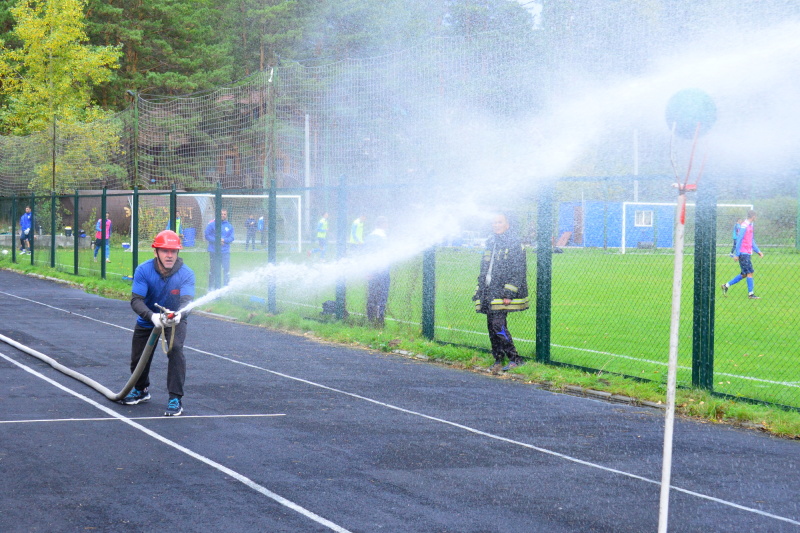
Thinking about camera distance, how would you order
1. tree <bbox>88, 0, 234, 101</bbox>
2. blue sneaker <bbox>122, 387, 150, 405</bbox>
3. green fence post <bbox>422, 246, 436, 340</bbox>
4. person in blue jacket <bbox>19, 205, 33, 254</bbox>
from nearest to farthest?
1. blue sneaker <bbox>122, 387, 150, 405</bbox>
2. green fence post <bbox>422, 246, 436, 340</bbox>
3. person in blue jacket <bbox>19, 205, 33, 254</bbox>
4. tree <bbox>88, 0, 234, 101</bbox>

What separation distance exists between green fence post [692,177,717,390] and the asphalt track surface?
0.81 meters

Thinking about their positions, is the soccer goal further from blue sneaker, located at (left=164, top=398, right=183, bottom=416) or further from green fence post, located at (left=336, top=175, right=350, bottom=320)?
blue sneaker, located at (left=164, top=398, right=183, bottom=416)

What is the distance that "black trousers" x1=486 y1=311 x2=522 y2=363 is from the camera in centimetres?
1126

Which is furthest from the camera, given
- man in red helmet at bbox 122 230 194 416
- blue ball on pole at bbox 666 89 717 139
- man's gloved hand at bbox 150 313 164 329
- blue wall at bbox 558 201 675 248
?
blue wall at bbox 558 201 675 248

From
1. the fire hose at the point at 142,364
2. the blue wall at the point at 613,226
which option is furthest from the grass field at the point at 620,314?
the fire hose at the point at 142,364

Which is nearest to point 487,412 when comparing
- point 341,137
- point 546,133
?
point 546,133

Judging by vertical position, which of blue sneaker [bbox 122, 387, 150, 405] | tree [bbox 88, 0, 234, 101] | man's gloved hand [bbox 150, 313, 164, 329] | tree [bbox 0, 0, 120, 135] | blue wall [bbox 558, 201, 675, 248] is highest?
tree [bbox 88, 0, 234, 101]

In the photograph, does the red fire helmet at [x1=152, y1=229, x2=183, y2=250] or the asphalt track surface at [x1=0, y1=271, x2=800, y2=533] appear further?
the red fire helmet at [x1=152, y1=229, x2=183, y2=250]

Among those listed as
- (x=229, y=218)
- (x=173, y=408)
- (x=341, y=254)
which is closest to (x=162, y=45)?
(x=229, y=218)

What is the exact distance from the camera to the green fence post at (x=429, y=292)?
13188mm

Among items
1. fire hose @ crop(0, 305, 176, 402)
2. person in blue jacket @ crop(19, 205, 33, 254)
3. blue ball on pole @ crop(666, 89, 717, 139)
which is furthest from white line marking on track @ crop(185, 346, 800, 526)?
person in blue jacket @ crop(19, 205, 33, 254)

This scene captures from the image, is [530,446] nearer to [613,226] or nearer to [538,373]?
[538,373]

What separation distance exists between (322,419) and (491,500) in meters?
2.82

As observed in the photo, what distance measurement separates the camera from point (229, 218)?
2430cm
